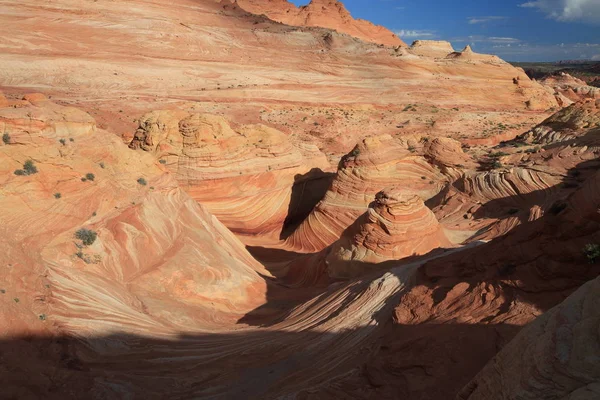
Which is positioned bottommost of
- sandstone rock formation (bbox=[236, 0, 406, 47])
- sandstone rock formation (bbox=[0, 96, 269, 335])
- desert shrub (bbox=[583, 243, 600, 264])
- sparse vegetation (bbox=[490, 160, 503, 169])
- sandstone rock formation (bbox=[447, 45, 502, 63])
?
sandstone rock formation (bbox=[0, 96, 269, 335])

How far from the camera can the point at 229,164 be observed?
17703 mm

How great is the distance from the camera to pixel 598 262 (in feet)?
18.9

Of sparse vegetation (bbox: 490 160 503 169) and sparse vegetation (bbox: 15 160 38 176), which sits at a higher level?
sparse vegetation (bbox: 490 160 503 169)

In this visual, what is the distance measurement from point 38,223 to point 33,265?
159 cm

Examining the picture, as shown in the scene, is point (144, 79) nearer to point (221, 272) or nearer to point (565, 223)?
point (221, 272)

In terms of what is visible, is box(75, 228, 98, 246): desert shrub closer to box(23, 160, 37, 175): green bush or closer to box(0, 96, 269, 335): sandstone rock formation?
→ box(0, 96, 269, 335): sandstone rock formation

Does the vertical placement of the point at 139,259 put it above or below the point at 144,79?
below

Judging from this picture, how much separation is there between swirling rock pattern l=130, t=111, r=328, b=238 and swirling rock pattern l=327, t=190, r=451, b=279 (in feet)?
20.9

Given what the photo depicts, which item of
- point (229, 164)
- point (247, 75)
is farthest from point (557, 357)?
point (247, 75)

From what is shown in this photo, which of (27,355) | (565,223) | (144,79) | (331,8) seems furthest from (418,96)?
(331,8)

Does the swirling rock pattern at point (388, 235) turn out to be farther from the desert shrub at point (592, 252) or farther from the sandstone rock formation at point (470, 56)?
the sandstone rock formation at point (470, 56)

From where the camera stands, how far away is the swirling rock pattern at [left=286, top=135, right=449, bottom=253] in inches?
676

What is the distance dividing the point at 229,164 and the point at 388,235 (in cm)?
772

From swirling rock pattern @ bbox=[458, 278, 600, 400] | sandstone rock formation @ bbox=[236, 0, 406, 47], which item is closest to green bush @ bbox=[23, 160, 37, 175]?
swirling rock pattern @ bbox=[458, 278, 600, 400]
